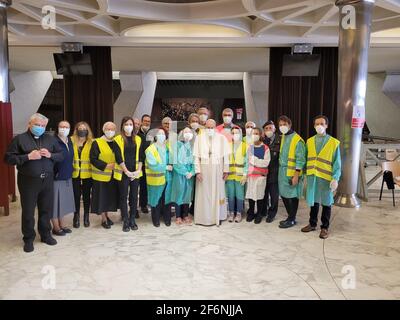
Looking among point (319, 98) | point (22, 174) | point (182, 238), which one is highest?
point (319, 98)

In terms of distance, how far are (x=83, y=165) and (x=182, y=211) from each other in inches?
58.0

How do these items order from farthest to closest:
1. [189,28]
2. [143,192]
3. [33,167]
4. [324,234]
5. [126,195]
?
[189,28], [143,192], [126,195], [324,234], [33,167]

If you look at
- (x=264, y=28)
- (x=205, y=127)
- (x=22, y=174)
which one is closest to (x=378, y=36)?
(x=264, y=28)

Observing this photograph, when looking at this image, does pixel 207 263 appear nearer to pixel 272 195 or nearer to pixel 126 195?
pixel 126 195

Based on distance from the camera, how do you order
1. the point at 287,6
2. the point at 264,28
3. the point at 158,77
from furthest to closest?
the point at 158,77, the point at 264,28, the point at 287,6

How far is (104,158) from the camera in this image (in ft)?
15.4

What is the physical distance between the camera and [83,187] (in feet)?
16.3

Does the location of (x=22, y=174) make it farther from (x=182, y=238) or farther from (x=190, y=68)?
(x=190, y=68)

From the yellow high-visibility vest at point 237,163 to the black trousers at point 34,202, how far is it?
2302 mm

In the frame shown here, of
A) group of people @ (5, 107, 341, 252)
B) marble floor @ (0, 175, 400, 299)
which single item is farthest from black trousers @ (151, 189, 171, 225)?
marble floor @ (0, 175, 400, 299)

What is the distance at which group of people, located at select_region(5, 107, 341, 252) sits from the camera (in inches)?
179

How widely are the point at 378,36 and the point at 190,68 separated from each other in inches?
240

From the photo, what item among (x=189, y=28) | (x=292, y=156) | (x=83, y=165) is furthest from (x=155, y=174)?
(x=189, y=28)

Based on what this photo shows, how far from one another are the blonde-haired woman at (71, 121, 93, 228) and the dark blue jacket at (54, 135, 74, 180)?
0.28 m
